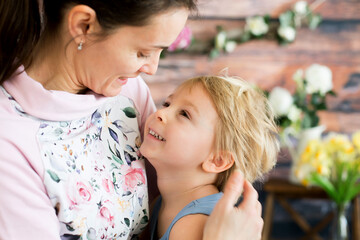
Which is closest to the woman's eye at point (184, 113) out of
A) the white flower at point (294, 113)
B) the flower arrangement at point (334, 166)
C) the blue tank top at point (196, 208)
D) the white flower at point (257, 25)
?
the blue tank top at point (196, 208)

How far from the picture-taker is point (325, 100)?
3.53 metres

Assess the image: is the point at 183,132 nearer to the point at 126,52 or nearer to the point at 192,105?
the point at 192,105

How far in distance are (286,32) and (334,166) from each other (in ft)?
3.32

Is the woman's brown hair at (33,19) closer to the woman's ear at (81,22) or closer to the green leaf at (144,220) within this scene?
the woman's ear at (81,22)

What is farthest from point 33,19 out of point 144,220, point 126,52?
point 144,220

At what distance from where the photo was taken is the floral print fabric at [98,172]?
3.77 feet

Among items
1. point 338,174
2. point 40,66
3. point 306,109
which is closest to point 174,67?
point 306,109

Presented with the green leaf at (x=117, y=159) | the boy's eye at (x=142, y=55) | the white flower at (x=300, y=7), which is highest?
the white flower at (x=300, y=7)

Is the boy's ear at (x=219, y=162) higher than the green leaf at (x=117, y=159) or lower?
lower

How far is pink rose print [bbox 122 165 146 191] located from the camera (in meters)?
1.32

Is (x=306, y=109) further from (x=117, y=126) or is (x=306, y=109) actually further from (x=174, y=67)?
(x=117, y=126)

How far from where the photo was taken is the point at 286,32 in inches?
135

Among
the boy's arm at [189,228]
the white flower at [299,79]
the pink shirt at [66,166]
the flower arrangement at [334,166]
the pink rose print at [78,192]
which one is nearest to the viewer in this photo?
the pink shirt at [66,166]

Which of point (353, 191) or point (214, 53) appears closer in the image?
point (353, 191)
